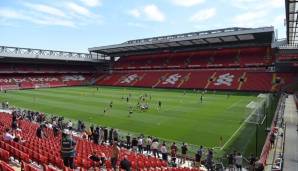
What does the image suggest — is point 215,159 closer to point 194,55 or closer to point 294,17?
point 294,17

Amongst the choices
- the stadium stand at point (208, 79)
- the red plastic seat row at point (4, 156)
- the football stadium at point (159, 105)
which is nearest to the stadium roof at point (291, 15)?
the football stadium at point (159, 105)

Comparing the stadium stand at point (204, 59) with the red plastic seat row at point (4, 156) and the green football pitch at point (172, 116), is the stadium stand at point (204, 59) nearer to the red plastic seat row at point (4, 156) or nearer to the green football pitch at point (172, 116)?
the green football pitch at point (172, 116)

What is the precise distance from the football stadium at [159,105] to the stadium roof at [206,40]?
21 centimetres

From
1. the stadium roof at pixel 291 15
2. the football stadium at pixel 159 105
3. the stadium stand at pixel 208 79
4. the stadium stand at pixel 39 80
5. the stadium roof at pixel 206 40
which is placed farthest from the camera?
the stadium stand at pixel 39 80

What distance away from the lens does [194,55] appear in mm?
72188

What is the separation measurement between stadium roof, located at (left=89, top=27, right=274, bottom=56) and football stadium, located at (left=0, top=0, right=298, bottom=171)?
0.68ft

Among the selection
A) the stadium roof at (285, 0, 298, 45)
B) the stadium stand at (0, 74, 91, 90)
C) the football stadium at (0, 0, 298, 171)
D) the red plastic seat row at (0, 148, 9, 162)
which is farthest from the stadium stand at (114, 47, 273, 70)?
the red plastic seat row at (0, 148, 9, 162)

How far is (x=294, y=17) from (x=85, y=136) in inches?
748

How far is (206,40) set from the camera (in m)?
62.7

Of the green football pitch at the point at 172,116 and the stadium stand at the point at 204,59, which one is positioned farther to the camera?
the stadium stand at the point at 204,59

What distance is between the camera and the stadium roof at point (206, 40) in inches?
2159

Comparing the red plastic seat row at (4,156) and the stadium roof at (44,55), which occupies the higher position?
the stadium roof at (44,55)

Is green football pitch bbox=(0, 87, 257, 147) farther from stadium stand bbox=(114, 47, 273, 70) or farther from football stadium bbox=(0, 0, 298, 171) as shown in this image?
stadium stand bbox=(114, 47, 273, 70)

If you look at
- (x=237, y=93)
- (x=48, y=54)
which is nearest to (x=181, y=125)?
(x=237, y=93)
